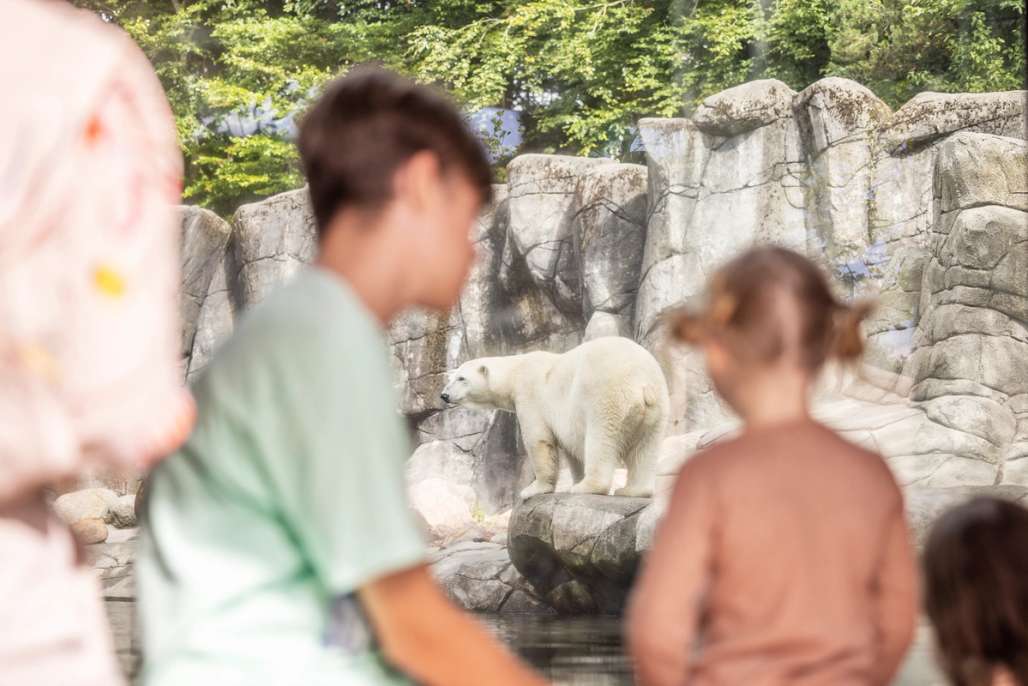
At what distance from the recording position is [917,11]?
10.8m

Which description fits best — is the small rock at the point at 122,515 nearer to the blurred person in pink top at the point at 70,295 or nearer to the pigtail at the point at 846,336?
the pigtail at the point at 846,336

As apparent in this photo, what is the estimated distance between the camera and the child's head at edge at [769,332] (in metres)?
1.16

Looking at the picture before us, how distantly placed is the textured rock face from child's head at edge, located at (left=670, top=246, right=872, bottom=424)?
210 inches

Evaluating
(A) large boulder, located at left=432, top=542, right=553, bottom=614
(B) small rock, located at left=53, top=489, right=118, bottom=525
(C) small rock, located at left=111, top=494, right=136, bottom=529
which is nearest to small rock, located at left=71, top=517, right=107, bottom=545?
(B) small rock, located at left=53, top=489, right=118, bottom=525

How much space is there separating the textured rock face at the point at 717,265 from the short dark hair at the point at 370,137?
18.3 feet

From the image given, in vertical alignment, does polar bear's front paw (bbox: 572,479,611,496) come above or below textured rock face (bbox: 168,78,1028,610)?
below

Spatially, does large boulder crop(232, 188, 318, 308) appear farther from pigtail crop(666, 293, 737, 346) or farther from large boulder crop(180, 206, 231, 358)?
pigtail crop(666, 293, 737, 346)

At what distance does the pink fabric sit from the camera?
649mm

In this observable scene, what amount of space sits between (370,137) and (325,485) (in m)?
0.26

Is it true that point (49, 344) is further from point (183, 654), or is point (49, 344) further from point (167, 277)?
point (183, 654)

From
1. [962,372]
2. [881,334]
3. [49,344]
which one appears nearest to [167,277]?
[49,344]

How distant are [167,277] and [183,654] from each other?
0.89ft

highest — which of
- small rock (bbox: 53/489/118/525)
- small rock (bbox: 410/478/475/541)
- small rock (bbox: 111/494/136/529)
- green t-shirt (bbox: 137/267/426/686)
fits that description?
green t-shirt (bbox: 137/267/426/686)

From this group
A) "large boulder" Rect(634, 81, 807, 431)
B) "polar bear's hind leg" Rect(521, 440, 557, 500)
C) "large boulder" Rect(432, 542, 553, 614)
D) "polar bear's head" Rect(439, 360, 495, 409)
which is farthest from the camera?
"large boulder" Rect(634, 81, 807, 431)
